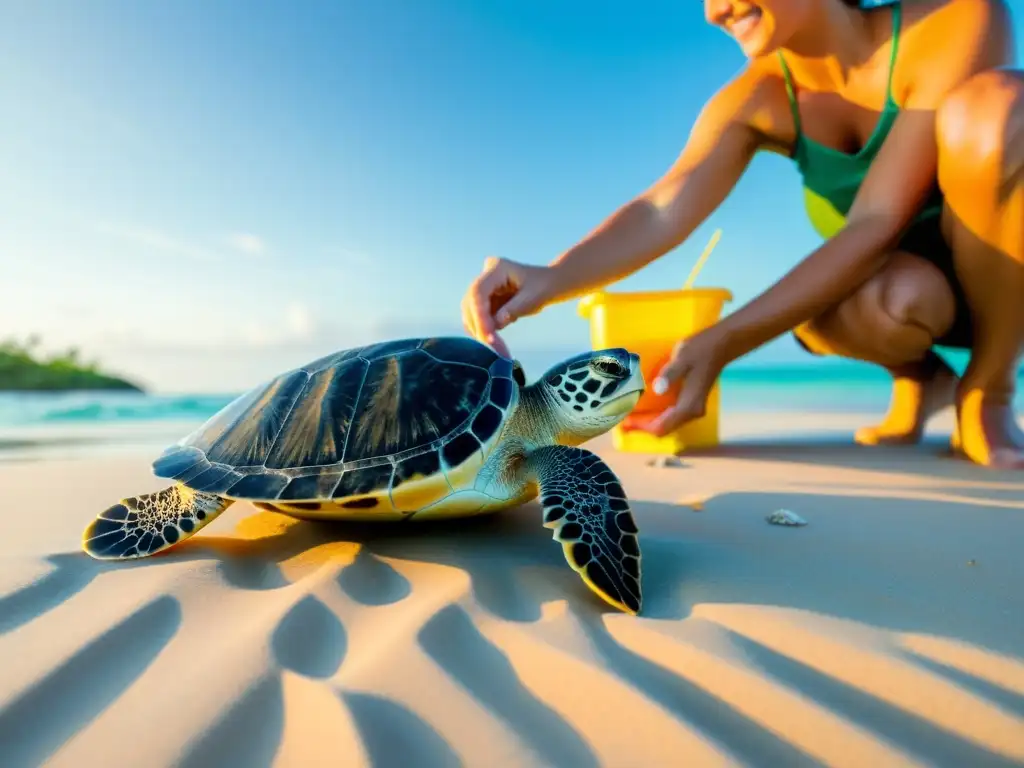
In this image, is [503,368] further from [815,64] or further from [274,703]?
[815,64]

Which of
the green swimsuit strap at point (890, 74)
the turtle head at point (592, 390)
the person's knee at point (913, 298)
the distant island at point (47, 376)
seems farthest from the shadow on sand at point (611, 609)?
the distant island at point (47, 376)

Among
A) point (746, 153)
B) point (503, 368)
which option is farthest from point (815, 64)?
point (503, 368)

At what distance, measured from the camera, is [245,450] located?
4.43ft

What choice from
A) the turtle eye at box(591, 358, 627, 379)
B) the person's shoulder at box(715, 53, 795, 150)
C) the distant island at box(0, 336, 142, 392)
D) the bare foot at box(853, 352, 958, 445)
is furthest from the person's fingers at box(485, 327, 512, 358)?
the distant island at box(0, 336, 142, 392)

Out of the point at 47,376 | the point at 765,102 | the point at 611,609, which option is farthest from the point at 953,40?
the point at 47,376

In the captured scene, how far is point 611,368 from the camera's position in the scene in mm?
1424

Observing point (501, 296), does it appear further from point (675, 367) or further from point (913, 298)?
point (913, 298)

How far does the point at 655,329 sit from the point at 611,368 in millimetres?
1306

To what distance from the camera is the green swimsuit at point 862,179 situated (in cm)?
211

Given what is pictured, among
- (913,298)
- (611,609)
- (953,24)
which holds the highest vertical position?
(953,24)

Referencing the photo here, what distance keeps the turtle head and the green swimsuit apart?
1.60 meters

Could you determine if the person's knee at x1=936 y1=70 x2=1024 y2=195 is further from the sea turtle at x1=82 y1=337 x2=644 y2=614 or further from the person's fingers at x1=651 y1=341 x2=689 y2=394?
the sea turtle at x1=82 y1=337 x2=644 y2=614

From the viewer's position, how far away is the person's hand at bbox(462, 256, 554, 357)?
1.85 m

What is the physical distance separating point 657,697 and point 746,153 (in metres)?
2.54
